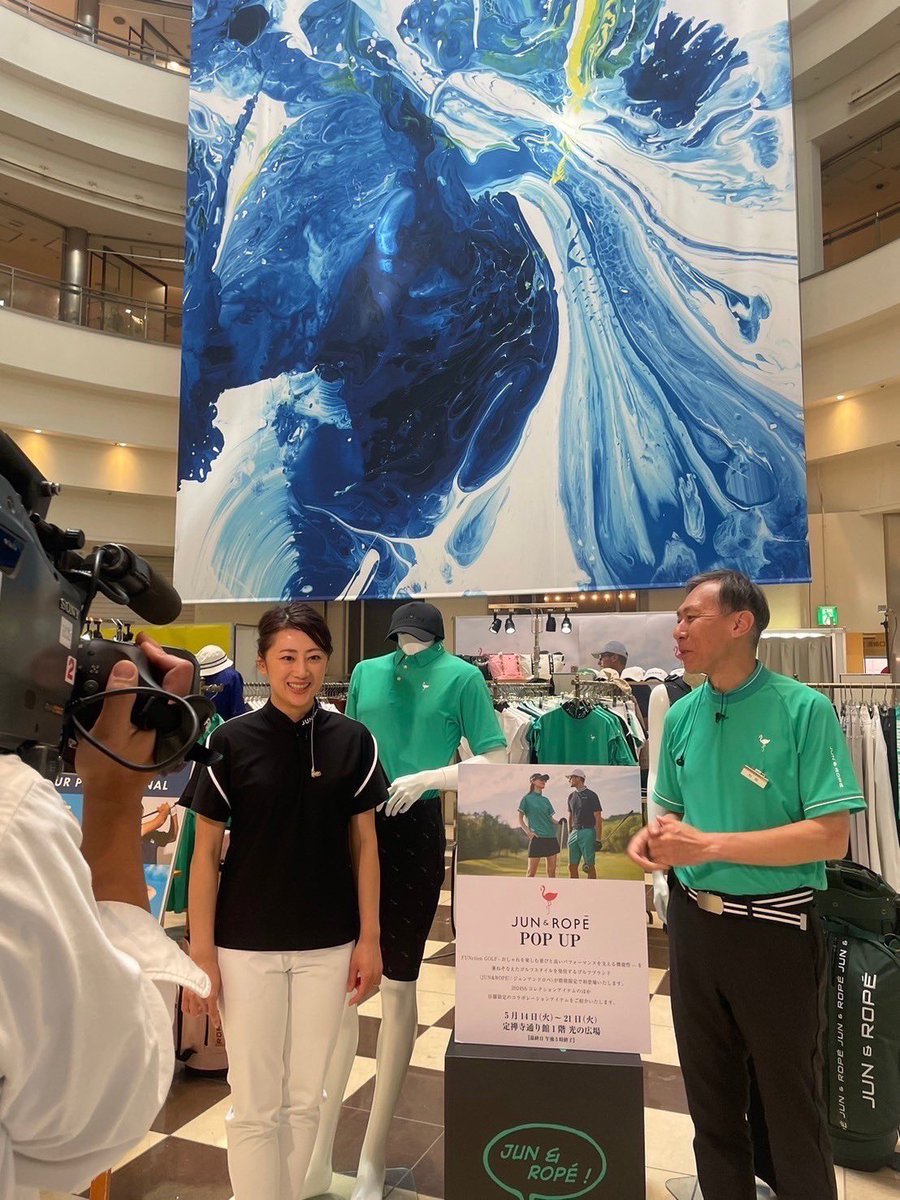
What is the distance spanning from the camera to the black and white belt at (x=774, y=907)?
1.94 m

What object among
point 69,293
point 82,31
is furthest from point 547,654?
point 82,31

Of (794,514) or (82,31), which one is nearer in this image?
(794,514)

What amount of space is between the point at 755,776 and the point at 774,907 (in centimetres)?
31

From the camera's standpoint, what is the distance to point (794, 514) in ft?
22.0

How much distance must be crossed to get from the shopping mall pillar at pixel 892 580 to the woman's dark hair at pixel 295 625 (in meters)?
9.05

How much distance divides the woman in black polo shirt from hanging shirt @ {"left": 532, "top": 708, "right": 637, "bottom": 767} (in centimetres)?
256

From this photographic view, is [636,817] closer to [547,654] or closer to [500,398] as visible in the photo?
[547,654]

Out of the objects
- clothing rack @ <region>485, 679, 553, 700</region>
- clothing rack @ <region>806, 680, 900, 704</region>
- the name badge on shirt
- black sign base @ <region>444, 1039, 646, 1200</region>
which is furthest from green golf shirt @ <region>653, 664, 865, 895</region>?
clothing rack @ <region>485, 679, 553, 700</region>

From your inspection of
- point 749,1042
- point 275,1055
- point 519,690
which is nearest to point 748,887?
point 749,1042

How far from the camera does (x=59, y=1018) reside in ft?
2.10

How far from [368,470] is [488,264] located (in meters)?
2.41

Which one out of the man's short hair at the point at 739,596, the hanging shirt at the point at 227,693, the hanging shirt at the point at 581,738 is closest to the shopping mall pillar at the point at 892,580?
the hanging shirt at the point at 581,738

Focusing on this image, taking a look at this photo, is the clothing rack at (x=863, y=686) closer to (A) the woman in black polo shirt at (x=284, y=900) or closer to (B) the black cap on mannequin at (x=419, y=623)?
(B) the black cap on mannequin at (x=419, y=623)

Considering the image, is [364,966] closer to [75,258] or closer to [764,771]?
[764,771]
